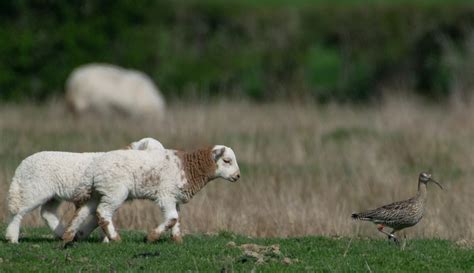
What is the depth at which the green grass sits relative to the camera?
11641mm

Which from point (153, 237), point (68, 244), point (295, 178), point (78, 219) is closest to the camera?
point (68, 244)

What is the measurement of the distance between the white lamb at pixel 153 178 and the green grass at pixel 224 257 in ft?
0.94

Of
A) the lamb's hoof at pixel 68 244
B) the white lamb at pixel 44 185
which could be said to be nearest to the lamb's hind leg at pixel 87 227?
the white lamb at pixel 44 185

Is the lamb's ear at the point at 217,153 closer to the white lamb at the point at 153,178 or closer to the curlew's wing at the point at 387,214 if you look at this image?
the white lamb at the point at 153,178

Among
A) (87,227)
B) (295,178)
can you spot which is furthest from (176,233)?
(295,178)

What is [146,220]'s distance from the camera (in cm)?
1597

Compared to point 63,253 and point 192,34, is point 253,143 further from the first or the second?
point 192,34

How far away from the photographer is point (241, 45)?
40.1 m

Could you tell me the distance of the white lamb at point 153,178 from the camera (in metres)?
13.0

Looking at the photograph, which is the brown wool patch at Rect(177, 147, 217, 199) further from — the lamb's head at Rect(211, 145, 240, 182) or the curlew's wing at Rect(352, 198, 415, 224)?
the curlew's wing at Rect(352, 198, 415, 224)

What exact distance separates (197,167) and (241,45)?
26774 millimetres

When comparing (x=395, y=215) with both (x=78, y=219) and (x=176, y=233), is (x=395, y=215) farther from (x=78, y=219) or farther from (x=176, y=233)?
(x=78, y=219)

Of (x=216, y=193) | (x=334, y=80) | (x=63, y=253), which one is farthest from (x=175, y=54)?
(x=63, y=253)

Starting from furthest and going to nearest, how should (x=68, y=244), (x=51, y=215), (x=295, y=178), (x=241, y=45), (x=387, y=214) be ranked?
(x=241, y=45)
(x=295, y=178)
(x=51, y=215)
(x=387, y=214)
(x=68, y=244)
